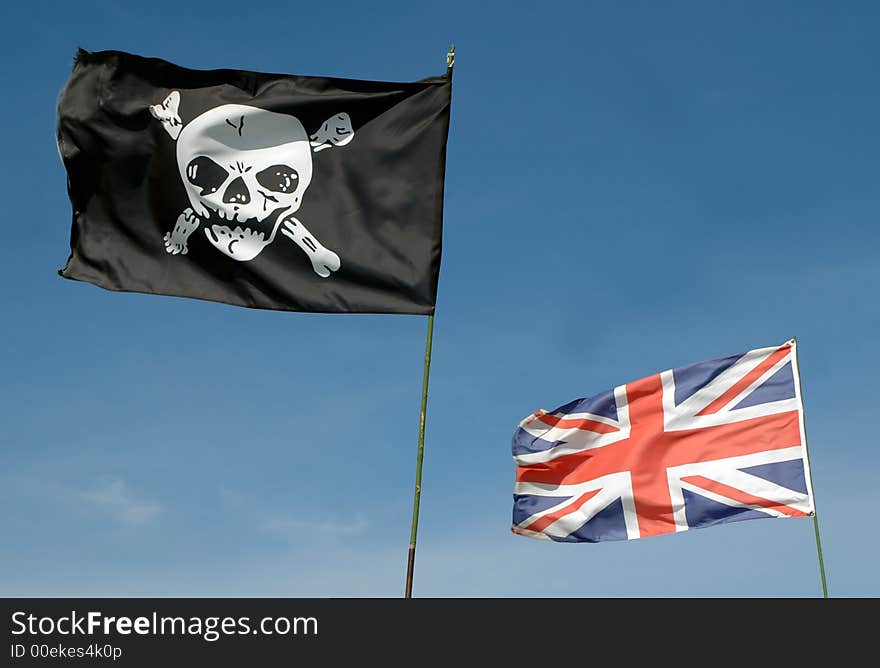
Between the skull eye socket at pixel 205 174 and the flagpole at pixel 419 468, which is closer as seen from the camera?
the flagpole at pixel 419 468

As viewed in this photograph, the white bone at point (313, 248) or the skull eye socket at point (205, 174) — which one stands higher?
the skull eye socket at point (205, 174)

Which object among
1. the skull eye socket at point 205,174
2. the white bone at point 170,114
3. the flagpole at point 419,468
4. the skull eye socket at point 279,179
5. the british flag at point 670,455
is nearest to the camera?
the flagpole at point 419,468

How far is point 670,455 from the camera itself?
66.8 feet

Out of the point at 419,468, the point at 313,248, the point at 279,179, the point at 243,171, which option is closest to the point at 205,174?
the point at 243,171

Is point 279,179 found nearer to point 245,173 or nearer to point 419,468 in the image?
point 245,173

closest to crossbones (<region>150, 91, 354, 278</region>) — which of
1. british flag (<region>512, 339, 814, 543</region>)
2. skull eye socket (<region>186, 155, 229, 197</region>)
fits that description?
skull eye socket (<region>186, 155, 229, 197</region>)

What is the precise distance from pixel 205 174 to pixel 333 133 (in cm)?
197

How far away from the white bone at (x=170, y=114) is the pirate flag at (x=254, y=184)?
0.02 metres

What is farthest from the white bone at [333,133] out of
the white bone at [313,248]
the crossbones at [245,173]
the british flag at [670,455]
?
the british flag at [670,455]

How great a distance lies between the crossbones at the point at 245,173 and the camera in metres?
13.4

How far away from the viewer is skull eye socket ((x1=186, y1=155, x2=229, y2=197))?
13.7 metres

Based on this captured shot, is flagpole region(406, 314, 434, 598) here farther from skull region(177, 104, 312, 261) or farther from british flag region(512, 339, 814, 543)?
british flag region(512, 339, 814, 543)

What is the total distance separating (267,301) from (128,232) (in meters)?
2.39

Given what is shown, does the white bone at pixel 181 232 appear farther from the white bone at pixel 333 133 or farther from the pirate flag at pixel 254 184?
the white bone at pixel 333 133
